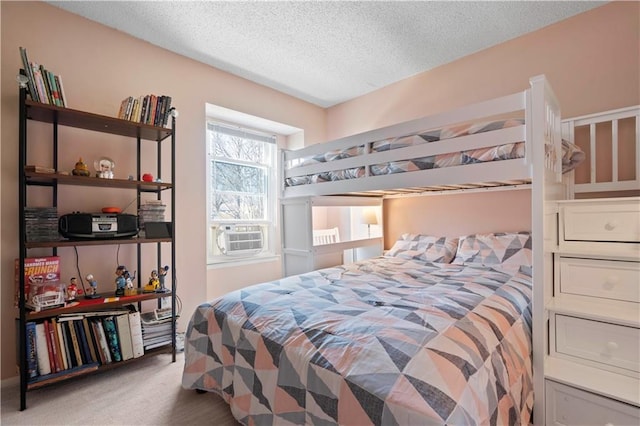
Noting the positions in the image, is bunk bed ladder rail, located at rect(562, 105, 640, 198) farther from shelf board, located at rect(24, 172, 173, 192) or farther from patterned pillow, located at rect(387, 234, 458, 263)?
shelf board, located at rect(24, 172, 173, 192)

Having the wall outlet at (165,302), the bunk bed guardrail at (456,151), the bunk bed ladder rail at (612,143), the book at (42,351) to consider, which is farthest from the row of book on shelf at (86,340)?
the bunk bed ladder rail at (612,143)

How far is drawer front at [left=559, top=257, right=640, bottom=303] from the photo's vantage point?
144cm

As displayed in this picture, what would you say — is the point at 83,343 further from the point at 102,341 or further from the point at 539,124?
the point at 539,124

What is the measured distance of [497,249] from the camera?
97.2 inches

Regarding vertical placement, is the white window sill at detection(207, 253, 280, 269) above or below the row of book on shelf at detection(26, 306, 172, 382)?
above

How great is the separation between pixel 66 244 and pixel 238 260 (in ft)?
5.44

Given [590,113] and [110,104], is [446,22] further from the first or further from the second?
[110,104]

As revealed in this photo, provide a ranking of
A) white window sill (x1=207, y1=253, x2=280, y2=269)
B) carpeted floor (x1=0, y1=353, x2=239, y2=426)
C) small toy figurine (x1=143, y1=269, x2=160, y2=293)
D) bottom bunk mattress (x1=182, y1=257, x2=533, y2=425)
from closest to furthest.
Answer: bottom bunk mattress (x1=182, y1=257, x2=533, y2=425)
carpeted floor (x1=0, y1=353, x2=239, y2=426)
small toy figurine (x1=143, y1=269, x2=160, y2=293)
white window sill (x1=207, y1=253, x2=280, y2=269)

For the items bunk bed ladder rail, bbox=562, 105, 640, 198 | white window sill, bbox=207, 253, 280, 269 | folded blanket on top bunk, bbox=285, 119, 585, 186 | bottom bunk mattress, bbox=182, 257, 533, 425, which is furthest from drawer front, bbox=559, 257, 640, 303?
white window sill, bbox=207, 253, 280, 269

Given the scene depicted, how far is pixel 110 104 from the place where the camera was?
2.37 meters

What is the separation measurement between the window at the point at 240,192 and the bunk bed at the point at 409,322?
1424mm

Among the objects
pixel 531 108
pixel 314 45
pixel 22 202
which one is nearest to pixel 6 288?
pixel 22 202

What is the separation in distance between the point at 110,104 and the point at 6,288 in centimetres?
145

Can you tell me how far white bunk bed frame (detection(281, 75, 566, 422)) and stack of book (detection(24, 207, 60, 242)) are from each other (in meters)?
2.00
